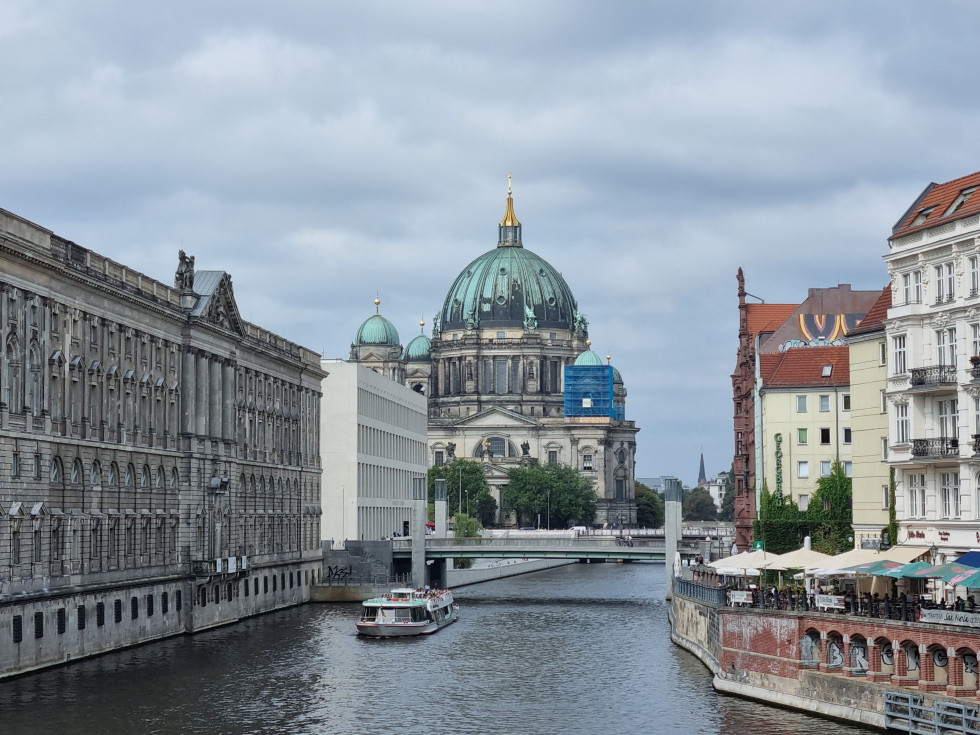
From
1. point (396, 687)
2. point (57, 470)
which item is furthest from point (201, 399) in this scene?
point (396, 687)

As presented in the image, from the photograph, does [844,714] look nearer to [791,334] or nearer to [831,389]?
[831,389]

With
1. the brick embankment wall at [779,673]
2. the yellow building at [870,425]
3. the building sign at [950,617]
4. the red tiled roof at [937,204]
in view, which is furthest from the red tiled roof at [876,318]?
the building sign at [950,617]

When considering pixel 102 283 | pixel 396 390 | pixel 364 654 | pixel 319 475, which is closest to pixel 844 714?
pixel 364 654

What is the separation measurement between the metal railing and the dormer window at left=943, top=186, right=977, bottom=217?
6405mm

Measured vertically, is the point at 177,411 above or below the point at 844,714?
above

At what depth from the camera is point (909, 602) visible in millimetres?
56906

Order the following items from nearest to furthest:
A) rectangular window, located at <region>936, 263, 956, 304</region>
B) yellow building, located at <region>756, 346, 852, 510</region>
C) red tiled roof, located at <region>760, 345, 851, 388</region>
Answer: rectangular window, located at <region>936, 263, 956, 304</region> < yellow building, located at <region>756, 346, 852, 510</region> < red tiled roof, located at <region>760, 345, 851, 388</region>

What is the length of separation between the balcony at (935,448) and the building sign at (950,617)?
44.5 feet

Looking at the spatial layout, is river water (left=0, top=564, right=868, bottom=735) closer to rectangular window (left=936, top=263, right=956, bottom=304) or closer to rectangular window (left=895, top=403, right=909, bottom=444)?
rectangular window (left=895, top=403, right=909, bottom=444)

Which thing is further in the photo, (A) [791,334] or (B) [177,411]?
(A) [791,334]

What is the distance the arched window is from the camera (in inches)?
2992

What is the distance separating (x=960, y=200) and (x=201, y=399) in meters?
46.8

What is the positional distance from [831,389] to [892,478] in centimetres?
3309

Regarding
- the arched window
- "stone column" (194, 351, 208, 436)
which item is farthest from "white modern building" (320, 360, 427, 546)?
the arched window
